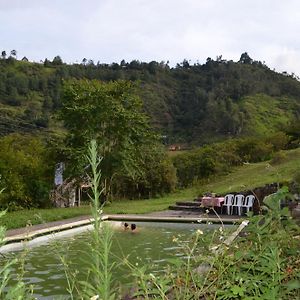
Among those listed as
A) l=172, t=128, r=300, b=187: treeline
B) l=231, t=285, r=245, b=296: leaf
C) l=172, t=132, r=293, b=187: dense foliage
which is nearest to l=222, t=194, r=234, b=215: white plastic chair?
l=172, t=128, r=300, b=187: treeline

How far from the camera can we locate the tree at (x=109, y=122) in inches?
844

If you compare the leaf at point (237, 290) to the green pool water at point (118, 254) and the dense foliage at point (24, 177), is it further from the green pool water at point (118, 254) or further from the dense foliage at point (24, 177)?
the dense foliage at point (24, 177)

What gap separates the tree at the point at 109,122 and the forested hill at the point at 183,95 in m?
32.8

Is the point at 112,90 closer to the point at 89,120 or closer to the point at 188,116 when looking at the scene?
the point at 89,120

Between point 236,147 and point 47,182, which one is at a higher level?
point 236,147

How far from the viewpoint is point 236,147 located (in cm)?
2933

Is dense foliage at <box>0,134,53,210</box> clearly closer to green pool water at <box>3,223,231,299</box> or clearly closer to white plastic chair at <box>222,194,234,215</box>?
green pool water at <box>3,223,231,299</box>

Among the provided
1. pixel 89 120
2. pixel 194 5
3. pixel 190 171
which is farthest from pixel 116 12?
pixel 190 171

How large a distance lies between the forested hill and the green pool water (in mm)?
42212

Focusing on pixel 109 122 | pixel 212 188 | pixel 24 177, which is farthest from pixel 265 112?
pixel 24 177

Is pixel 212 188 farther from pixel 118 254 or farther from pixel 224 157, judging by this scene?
pixel 118 254

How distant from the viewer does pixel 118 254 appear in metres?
8.77

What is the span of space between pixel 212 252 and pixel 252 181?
18588 mm

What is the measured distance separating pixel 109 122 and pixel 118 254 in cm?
1391
